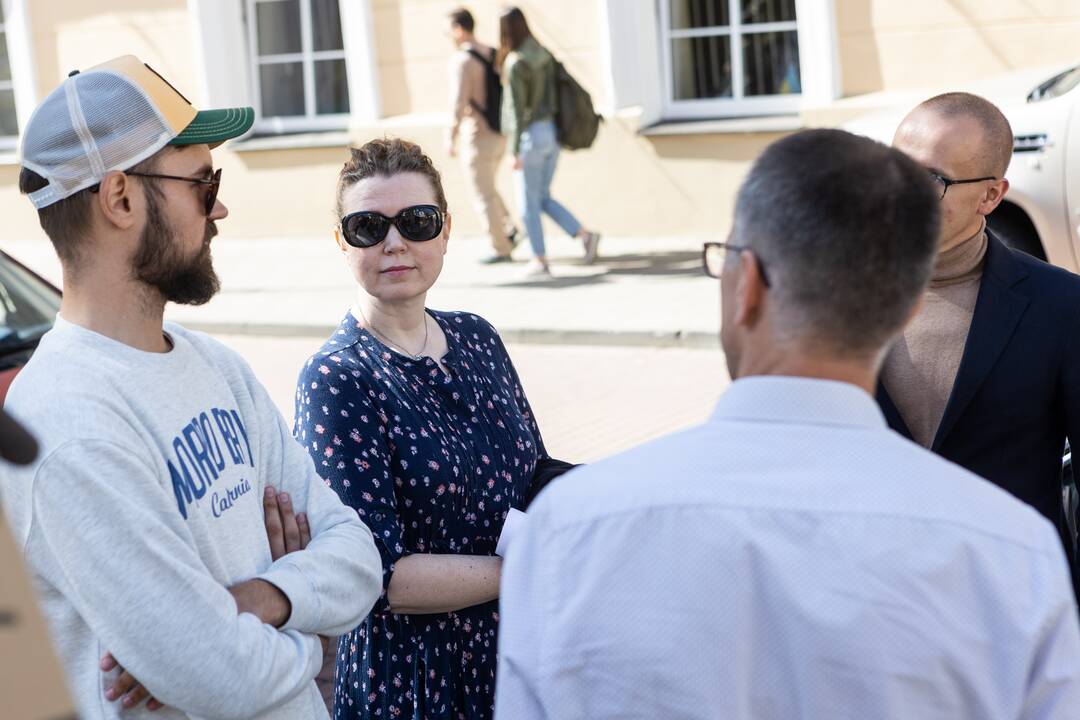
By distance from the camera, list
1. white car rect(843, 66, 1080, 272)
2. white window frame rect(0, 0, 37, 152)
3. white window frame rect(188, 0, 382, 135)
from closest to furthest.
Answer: white car rect(843, 66, 1080, 272), white window frame rect(188, 0, 382, 135), white window frame rect(0, 0, 37, 152)

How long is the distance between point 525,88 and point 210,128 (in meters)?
9.15

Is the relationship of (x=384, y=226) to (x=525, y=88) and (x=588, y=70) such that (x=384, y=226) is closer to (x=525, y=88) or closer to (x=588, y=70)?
(x=525, y=88)

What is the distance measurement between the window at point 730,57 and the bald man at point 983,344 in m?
9.89

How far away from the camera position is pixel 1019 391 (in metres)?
2.88

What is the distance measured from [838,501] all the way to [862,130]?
7.38 m

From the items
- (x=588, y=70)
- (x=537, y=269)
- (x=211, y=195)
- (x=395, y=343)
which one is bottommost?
(x=537, y=269)

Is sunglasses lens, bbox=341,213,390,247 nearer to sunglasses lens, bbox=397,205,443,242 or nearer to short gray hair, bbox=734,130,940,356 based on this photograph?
sunglasses lens, bbox=397,205,443,242

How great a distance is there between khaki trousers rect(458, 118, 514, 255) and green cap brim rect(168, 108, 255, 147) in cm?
963

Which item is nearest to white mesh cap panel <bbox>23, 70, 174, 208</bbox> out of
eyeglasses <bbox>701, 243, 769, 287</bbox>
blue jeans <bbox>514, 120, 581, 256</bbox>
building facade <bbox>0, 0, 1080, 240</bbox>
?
eyeglasses <bbox>701, 243, 769, 287</bbox>

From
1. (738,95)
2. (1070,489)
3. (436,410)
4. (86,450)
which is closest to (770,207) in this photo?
(86,450)

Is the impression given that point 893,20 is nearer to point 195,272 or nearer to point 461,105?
point 461,105

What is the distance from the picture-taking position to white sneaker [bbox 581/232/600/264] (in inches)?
472

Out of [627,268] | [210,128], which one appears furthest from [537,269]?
[210,128]

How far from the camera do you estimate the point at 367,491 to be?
2.65 metres
